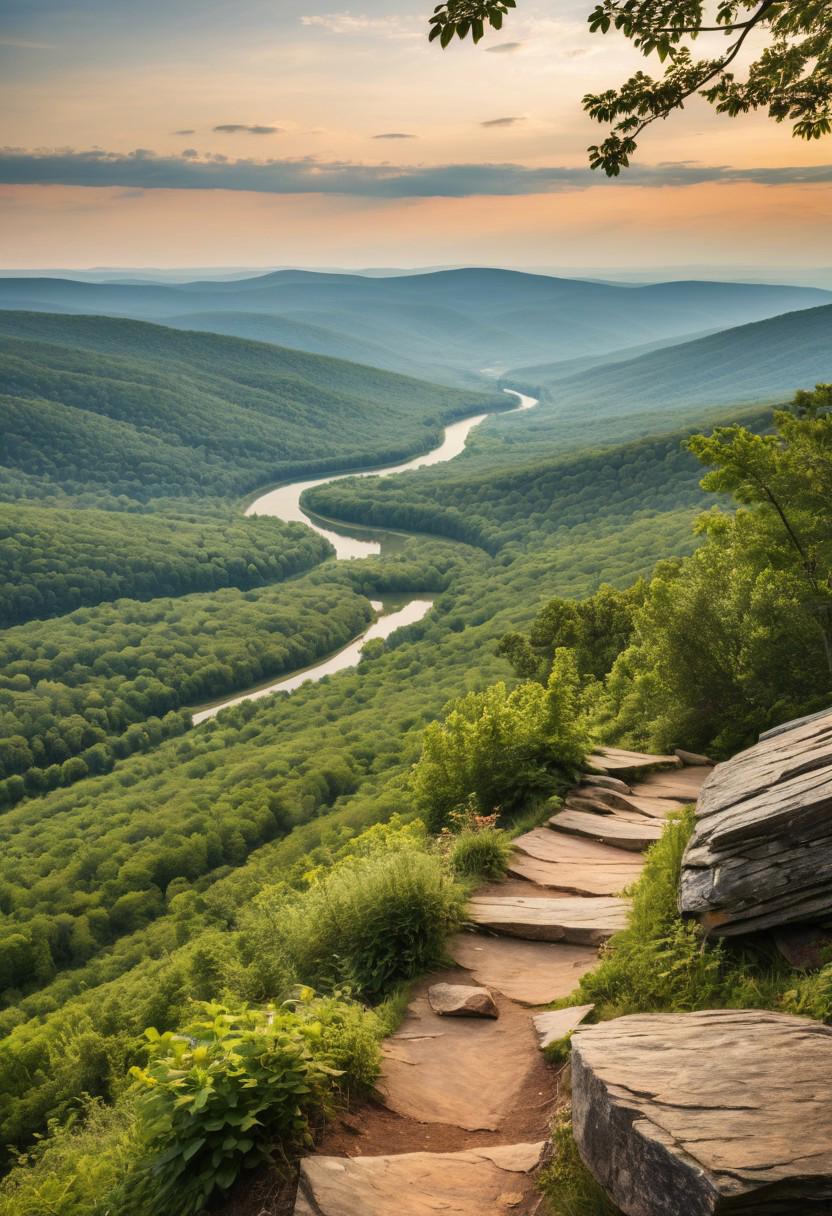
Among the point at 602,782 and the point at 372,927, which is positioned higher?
the point at 372,927

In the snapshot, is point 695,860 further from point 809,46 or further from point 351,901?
point 809,46

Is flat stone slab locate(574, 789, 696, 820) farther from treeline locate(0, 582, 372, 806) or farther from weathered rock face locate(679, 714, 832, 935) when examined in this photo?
treeline locate(0, 582, 372, 806)

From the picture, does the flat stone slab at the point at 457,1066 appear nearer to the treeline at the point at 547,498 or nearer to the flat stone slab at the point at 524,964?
the flat stone slab at the point at 524,964

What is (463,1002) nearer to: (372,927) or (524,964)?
(524,964)

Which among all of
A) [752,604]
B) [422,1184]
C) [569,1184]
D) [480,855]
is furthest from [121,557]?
[569,1184]

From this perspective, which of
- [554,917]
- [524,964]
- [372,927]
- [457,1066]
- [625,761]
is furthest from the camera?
[625,761]

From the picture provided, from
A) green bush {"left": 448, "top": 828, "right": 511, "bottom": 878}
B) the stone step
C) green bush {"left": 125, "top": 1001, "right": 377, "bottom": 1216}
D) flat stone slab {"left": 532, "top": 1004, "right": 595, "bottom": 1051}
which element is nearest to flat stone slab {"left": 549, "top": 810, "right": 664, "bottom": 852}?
the stone step

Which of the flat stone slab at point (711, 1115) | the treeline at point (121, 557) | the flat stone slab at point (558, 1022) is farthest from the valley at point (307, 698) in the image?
the flat stone slab at point (711, 1115)
